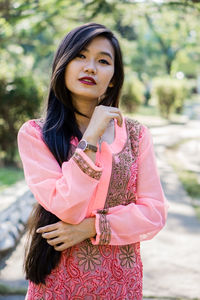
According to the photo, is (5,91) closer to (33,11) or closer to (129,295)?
(33,11)

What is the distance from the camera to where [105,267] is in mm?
1512

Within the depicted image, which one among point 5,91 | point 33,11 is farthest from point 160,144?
point 33,11

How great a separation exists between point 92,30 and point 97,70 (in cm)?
16

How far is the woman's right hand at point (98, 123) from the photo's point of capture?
1471 mm

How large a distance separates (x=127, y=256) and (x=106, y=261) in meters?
0.10

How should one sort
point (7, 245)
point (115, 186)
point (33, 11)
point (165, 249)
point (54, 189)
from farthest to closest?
point (33, 11) → point (165, 249) → point (7, 245) → point (115, 186) → point (54, 189)

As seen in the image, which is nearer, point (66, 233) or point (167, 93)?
point (66, 233)

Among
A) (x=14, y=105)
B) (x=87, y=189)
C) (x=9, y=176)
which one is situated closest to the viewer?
(x=87, y=189)

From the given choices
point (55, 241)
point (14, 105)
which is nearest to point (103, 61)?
point (55, 241)

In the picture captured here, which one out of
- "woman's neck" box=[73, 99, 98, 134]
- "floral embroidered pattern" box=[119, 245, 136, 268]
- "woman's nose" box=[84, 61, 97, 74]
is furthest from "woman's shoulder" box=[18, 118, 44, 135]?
"floral embroidered pattern" box=[119, 245, 136, 268]

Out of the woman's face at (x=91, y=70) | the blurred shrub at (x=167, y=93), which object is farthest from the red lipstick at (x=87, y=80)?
the blurred shrub at (x=167, y=93)

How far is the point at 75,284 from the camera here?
1485 mm

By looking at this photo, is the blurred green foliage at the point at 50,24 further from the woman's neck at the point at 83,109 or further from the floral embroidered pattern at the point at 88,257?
the floral embroidered pattern at the point at 88,257

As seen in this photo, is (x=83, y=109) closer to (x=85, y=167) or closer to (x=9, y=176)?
(x=85, y=167)
